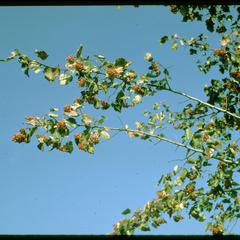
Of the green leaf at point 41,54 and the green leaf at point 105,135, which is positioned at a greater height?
the green leaf at point 41,54

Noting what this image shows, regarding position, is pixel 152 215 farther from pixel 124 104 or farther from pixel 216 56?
pixel 216 56

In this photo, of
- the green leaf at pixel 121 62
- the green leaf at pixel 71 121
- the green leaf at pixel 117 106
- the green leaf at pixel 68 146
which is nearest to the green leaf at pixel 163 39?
the green leaf at pixel 121 62

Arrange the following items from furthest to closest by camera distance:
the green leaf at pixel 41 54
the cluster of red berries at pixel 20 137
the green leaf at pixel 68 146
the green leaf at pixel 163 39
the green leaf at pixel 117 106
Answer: the green leaf at pixel 163 39, the green leaf at pixel 117 106, the green leaf at pixel 68 146, the cluster of red berries at pixel 20 137, the green leaf at pixel 41 54

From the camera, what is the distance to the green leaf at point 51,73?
3.80 m

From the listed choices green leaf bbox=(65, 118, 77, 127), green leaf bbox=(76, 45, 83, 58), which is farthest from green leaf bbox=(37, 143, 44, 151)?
green leaf bbox=(76, 45, 83, 58)

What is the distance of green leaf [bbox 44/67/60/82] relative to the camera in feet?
12.5

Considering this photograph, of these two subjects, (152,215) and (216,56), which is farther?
(216,56)

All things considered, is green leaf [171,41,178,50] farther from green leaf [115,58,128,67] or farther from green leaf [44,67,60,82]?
green leaf [44,67,60,82]

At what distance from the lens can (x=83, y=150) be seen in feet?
12.8

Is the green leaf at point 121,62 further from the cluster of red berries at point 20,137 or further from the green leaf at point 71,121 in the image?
the cluster of red berries at point 20,137

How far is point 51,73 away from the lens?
12.5 feet

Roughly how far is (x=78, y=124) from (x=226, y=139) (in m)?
2.94

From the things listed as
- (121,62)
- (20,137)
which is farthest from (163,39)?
(20,137)

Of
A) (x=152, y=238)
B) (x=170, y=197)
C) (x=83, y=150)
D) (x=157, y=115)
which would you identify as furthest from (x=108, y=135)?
(x=152, y=238)
